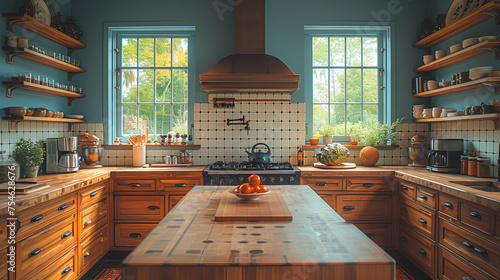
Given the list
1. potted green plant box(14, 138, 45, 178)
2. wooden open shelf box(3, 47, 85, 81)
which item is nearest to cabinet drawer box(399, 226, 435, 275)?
potted green plant box(14, 138, 45, 178)

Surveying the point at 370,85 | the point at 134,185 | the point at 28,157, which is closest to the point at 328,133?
the point at 370,85

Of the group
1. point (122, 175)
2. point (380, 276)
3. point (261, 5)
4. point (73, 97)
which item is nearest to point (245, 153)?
point (122, 175)

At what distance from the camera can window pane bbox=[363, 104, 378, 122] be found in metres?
4.02

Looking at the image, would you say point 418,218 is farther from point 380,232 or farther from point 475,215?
point 475,215

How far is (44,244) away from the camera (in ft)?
7.11

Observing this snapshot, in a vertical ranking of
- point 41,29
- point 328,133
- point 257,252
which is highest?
point 41,29

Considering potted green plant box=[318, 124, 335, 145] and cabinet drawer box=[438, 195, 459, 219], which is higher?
potted green plant box=[318, 124, 335, 145]

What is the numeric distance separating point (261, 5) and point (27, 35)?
252 cm

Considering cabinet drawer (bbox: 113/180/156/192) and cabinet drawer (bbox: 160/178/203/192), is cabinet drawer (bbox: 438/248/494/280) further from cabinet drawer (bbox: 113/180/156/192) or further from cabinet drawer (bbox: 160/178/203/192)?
cabinet drawer (bbox: 113/180/156/192)

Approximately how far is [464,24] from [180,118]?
3.40 meters

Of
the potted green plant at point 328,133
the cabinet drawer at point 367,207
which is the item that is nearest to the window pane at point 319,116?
the potted green plant at point 328,133

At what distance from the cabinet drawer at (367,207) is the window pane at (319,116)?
1.14 metres

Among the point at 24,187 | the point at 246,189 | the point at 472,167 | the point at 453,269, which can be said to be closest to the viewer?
the point at 246,189

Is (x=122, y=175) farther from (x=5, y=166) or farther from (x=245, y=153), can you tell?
(x=245, y=153)
